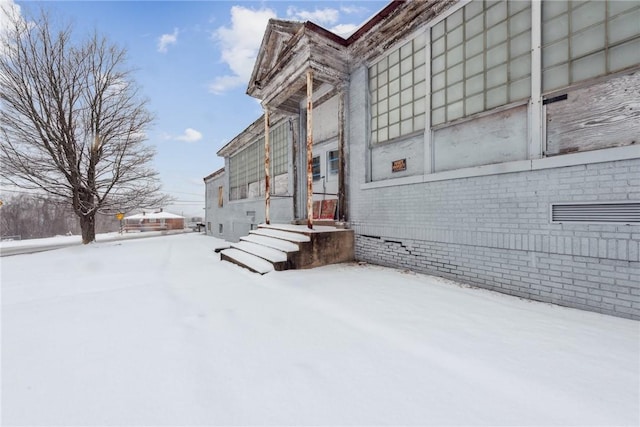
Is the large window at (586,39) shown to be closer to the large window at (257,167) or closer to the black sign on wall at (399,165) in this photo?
the black sign on wall at (399,165)

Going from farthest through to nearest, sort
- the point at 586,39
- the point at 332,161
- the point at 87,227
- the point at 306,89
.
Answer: the point at 87,227
the point at 306,89
the point at 332,161
the point at 586,39

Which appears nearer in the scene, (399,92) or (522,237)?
(522,237)

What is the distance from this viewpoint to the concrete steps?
5.01 meters

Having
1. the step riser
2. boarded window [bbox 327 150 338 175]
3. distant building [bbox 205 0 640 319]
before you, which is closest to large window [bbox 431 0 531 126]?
distant building [bbox 205 0 640 319]

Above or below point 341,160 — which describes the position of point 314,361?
below

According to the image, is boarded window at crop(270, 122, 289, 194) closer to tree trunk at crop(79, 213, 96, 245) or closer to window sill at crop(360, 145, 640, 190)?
window sill at crop(360, 145, 640, 190)

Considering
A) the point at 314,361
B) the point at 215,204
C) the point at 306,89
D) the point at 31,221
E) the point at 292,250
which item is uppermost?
the point at 306,89

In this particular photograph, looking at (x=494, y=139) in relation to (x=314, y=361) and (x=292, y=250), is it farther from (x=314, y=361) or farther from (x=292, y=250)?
(x=314, y=361)

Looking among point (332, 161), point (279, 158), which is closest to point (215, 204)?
point (279, 158)

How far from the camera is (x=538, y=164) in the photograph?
3404 mm

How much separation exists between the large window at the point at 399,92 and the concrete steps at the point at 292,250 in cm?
251

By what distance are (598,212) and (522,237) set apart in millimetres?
792

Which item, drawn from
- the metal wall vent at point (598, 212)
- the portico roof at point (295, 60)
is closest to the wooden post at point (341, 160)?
the portico roof at point (295, 60)

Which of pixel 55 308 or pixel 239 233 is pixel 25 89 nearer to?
pixel 239 233
